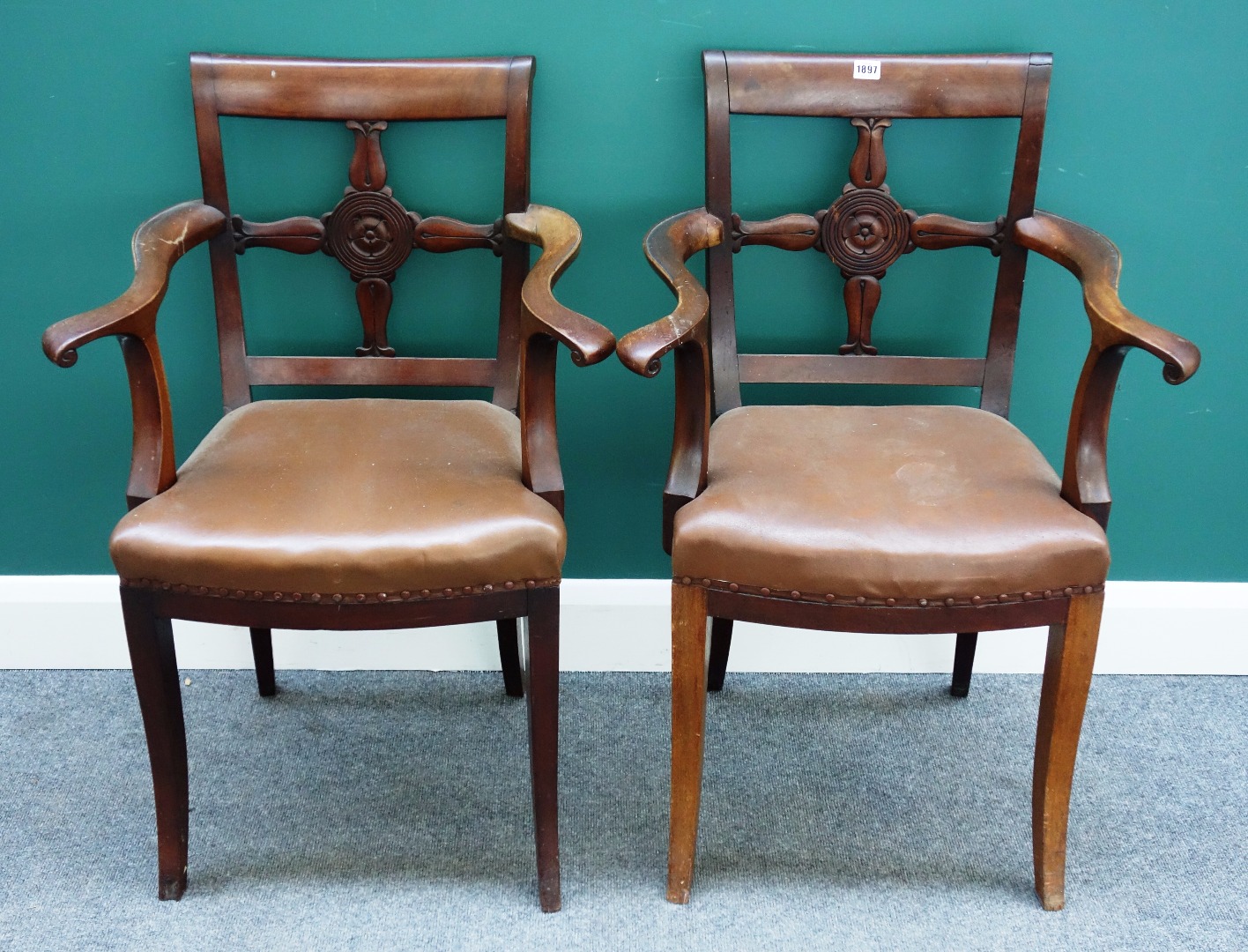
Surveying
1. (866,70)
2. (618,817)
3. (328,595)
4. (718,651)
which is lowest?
(618,817)

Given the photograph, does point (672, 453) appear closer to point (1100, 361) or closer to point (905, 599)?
point (905, 599)

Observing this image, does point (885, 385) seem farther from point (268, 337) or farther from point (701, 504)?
point (268, 337)

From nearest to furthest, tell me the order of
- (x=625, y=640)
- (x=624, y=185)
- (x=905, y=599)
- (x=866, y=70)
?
(x=905, y=599) < (x=866, y=70) < (x=624, y=185) < (x=625, y=640)

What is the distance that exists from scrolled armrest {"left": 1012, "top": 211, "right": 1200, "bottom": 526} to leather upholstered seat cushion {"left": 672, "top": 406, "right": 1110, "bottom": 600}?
0.04 m

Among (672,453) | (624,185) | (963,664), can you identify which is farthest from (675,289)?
(963,664)

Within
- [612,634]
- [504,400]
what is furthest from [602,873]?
[504,400]

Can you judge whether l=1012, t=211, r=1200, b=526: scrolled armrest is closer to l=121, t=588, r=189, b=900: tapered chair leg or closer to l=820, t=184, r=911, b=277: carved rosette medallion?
l=820, t=184, r=911, b=277: carved rosette medallion

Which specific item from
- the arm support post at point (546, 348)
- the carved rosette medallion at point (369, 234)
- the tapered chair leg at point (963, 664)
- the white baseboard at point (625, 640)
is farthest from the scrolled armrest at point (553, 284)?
the tapered chair leg at point (963, 664)

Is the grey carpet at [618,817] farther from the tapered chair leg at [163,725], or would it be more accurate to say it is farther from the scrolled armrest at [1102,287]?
the scrolled armrest at [1102,287]

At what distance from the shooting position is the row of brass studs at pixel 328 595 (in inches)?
52.1

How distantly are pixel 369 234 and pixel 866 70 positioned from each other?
29.1 inches

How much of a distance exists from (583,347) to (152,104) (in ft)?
3.01

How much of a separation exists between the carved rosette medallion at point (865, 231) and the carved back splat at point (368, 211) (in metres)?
0.45

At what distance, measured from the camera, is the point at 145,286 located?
4.61 ft
